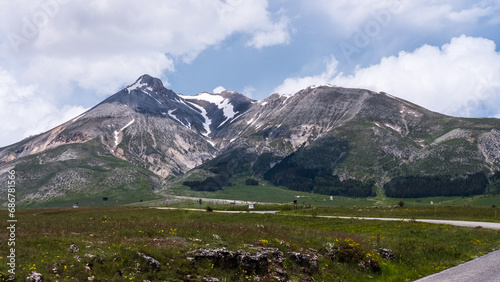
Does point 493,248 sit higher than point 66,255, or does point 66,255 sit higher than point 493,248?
point 66,255

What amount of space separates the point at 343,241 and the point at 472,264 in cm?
1026

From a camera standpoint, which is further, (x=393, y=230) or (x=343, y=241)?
(x=393, y=230)

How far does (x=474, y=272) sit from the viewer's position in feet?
79.2

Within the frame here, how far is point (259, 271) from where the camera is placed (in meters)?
24.7

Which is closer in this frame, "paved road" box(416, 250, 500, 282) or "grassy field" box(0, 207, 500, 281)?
"grassy field" box(0, 207, 500, 281)

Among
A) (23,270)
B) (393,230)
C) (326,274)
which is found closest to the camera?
(23,270)

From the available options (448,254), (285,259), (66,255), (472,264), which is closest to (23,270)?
(66,255)

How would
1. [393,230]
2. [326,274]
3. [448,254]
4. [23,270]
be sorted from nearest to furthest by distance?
[23,270] → [326,274] → [448,254] → [393,230]

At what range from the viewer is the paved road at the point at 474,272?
2237 centimetres

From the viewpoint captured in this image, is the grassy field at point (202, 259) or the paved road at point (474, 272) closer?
the grassy field at point (202, 259)

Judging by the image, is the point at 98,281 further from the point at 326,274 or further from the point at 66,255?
the point at 326,274

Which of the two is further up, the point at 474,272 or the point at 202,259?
the point at 202,259

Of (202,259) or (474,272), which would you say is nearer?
(474,272)

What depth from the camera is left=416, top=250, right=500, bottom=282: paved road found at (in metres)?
22.4
